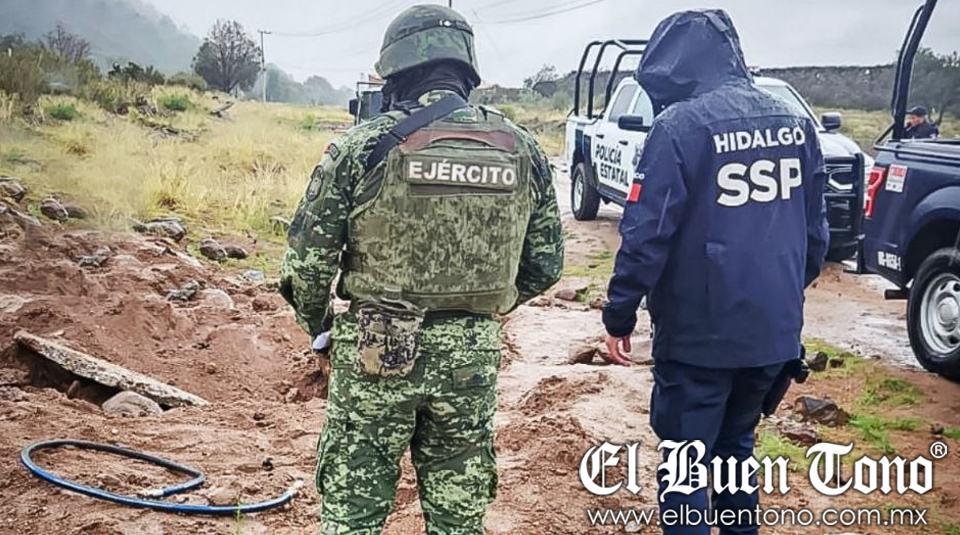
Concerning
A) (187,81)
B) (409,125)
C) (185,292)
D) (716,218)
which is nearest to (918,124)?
(185,292)

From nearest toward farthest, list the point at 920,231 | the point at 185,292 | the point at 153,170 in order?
the point at 920,231 < the point at 185,292 < the point at 153,170

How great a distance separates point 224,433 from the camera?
4.29 metres

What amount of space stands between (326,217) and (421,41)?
1.76 ft

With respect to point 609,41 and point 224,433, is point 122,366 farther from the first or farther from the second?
point 609,41

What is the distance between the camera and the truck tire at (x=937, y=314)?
500 centimetres

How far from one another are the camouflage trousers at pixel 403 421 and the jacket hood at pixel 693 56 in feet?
3.06

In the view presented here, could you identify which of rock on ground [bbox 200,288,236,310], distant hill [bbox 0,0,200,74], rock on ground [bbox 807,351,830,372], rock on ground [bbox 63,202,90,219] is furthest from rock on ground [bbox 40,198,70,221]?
distant hill [bbox 0,0,200,74]

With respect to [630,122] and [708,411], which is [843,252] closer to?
[630,122]

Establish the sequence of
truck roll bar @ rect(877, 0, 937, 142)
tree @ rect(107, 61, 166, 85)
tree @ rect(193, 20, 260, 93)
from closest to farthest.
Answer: truck roll bar @ rect(877, 0, 937, 142), tree @ rect(107, 61, 166, 85), tree @ rect(193, 20, 260, 93)

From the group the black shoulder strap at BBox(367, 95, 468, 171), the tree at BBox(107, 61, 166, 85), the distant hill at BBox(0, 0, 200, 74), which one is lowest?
the black shoulder strap at BBox(367, 95, 468, 171)

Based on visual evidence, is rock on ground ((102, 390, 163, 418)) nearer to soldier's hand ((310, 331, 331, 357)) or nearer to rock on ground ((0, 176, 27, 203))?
soldier's hand ((310, 331, 331, 357))

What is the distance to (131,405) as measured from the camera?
4.63 meters

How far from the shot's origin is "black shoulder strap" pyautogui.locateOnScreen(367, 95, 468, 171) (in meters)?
2.28

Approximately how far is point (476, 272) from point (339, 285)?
0.39 m
